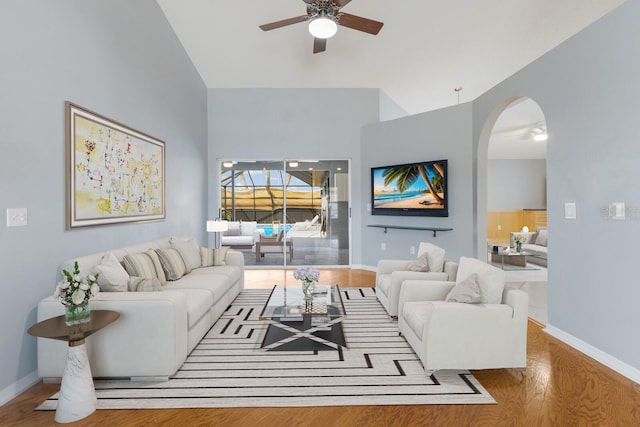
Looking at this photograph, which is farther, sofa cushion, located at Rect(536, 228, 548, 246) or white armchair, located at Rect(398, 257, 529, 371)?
sofa cushion, located at Rect(536, 228, 548, 246)

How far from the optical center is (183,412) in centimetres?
210

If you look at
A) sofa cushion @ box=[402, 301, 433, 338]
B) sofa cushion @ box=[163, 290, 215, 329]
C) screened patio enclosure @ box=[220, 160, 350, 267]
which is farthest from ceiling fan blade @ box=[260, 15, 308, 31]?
screened patio enclosure @ box=[220, 160, 350, 267]

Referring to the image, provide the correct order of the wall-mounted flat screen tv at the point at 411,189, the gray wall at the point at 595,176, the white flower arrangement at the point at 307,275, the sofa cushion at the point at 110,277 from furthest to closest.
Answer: the wall-mounted flat screen tv at the point at 411,189 → the white flower arrangement at the point at 307,275 → the sofa cushion at the point at 110,277 → the gray wall at the point at 595,176

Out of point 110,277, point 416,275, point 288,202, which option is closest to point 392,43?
point 288,202

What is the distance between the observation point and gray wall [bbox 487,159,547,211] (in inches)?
410

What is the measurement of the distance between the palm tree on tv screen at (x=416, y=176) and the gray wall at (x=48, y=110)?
399 centimetres

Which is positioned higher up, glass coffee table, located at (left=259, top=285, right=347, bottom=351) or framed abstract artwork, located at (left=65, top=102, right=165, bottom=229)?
framed abstract artwork, located at (left=65, top=102, right=165, bottom=229)

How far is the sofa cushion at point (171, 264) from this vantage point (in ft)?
12.4

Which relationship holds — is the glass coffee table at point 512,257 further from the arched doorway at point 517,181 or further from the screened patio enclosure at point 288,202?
the screened patio enclosure at point 288,202

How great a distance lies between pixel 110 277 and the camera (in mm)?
2781

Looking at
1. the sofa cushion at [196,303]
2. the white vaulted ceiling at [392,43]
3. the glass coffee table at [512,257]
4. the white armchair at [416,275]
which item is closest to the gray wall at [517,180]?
the glass coffee table at [512,257]

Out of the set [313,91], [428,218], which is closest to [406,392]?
[428,218]

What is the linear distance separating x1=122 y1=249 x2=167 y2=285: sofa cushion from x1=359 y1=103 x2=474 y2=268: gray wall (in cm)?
401

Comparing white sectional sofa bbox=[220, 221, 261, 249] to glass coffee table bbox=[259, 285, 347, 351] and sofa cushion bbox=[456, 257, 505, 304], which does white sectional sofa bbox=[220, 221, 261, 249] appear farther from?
sofa cushion bbox=[456, 257, 505, 304]
